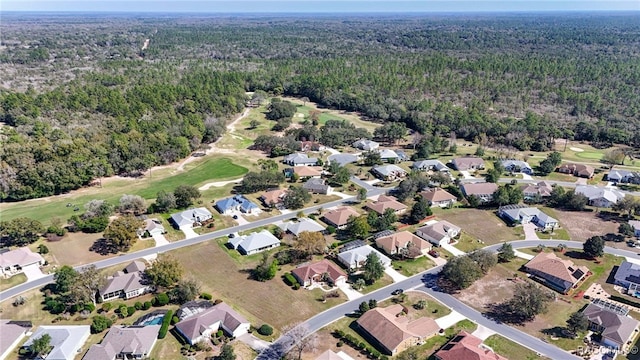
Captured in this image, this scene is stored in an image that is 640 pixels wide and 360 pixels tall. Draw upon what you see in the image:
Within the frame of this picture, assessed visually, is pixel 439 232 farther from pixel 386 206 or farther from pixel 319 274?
pixel 319 274

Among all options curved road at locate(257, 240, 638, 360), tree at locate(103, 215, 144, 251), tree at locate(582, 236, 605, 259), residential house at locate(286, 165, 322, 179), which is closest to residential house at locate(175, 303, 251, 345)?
curved road at locate(257, 240, 638, 360)

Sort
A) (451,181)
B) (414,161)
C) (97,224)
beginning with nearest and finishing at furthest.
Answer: (97,224), (451,181), (414,161)

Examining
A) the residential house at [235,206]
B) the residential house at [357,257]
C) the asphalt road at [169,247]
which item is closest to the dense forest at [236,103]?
the residential house at [235,206]

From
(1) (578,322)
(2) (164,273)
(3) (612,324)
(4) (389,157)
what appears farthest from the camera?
(4) (389,157)

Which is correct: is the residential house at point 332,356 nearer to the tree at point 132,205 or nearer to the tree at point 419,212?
the tree at point 419,212

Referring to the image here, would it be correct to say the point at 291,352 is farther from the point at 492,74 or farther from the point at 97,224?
the point at 492,74

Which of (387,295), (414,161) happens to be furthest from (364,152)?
(387,295)

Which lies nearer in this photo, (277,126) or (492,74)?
(277,126)

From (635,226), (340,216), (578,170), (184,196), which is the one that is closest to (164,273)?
(184,196)
